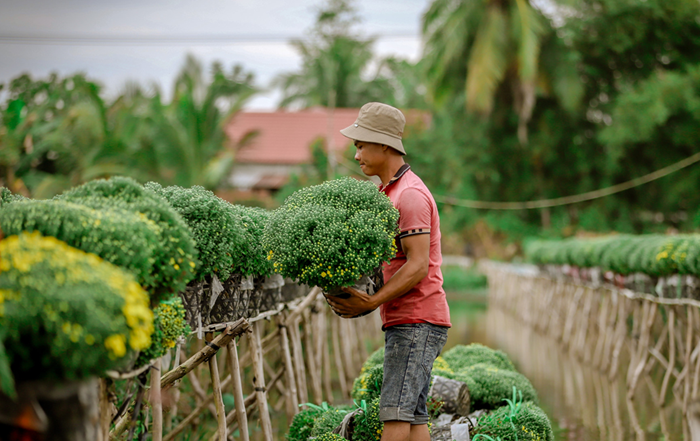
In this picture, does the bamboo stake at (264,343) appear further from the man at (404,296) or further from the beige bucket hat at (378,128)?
the beige bucket hat at (378,128)

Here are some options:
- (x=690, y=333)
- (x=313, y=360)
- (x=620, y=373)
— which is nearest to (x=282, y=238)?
(x=313, y=360)

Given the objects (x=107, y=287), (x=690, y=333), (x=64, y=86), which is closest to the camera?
(x=107, y=287)

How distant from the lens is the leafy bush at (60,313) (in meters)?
1.96

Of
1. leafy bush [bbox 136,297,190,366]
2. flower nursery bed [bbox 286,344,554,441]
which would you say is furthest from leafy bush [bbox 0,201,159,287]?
flower nursery bed [bbox 286,344,554,441]

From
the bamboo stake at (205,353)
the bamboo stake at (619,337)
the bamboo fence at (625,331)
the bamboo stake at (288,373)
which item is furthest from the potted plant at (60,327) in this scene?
the bamboo stake at (619,337)

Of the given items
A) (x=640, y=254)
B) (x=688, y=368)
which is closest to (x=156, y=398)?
(x=688, y=368)

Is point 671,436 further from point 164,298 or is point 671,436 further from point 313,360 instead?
point 164,298

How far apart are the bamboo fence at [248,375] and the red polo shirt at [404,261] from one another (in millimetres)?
854

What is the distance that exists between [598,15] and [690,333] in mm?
15796

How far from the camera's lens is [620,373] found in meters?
10.4

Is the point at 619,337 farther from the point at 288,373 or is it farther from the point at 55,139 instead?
the point at 55,139

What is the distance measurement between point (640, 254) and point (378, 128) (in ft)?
21.5

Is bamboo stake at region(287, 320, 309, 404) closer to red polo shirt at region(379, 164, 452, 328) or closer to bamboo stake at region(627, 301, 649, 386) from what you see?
red polo shirt at region(379, 164, 452, 328)

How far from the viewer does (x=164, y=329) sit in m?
2.89
